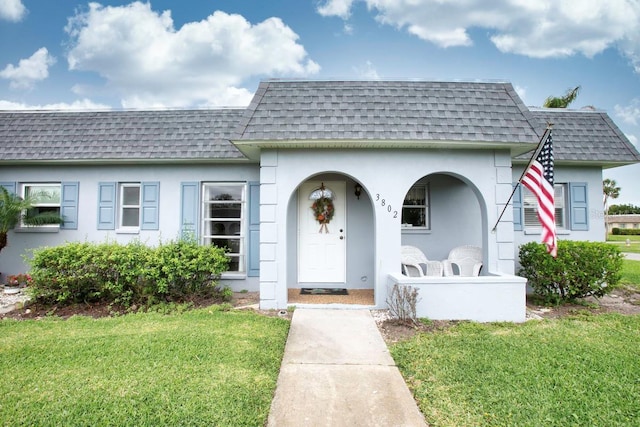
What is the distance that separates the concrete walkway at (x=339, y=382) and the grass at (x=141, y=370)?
0.64 ft

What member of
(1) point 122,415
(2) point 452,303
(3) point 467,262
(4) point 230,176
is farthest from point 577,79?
(1) point 122,415

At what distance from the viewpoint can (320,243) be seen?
297 inches

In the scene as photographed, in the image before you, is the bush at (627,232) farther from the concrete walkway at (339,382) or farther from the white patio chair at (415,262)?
the concrete walkway at (339,382)

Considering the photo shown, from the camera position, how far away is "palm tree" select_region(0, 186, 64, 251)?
7.28 metres

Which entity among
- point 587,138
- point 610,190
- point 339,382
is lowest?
point 339,382

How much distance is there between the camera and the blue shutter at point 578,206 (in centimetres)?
775

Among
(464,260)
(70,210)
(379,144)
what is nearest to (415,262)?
(464,260)

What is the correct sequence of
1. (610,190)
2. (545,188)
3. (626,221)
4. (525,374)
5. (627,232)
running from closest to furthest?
(525,374) → (545,188) → (627,232) → (626,221) → (610,190)

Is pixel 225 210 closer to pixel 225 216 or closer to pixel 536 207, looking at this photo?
pixel 225 216

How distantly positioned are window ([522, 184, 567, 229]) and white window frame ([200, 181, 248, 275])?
6.69 meters

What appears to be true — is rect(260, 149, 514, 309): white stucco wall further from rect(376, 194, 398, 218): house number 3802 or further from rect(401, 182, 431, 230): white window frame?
rect(401, 182, 431, 230): white window frame

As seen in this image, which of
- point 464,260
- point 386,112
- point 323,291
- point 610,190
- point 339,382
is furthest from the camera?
point 610,190

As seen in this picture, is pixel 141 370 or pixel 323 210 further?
pixel 323 210

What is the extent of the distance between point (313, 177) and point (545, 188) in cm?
448
